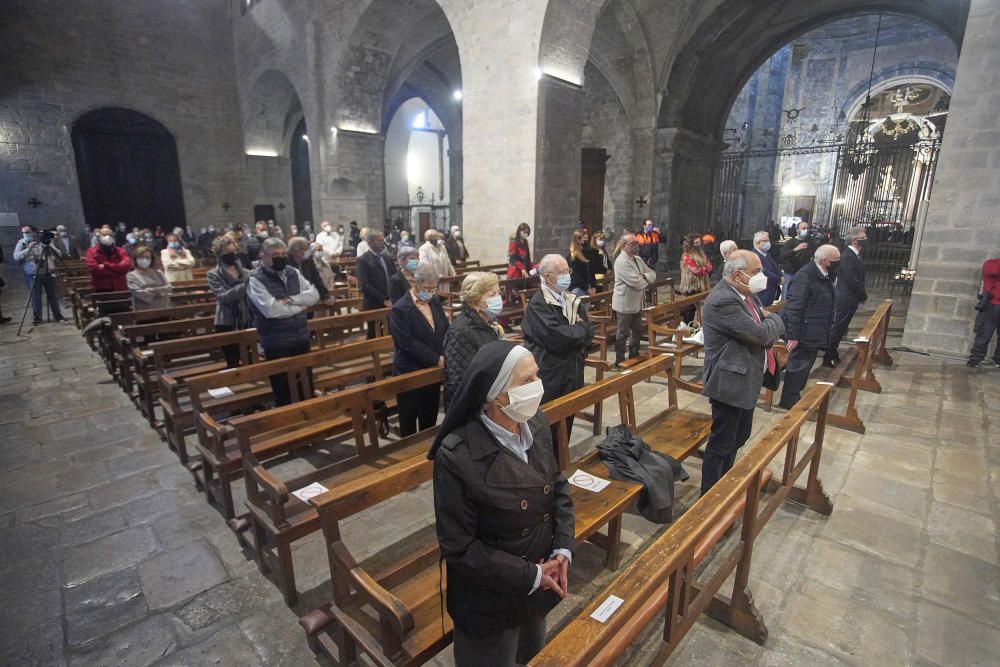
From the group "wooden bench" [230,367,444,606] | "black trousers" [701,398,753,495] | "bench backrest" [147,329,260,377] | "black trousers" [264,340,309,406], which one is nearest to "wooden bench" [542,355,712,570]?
"black trousers" [701,398,753,495]

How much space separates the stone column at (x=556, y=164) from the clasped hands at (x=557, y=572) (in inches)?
337

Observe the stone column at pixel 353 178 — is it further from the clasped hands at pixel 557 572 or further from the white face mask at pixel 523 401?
the clasped hands at pixel 557 572

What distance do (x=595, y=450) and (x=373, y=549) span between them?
1573mm

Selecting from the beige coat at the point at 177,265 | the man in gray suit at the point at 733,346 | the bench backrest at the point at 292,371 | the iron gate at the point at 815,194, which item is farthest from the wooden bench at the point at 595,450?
Result: the iron gate at the point at 815,194

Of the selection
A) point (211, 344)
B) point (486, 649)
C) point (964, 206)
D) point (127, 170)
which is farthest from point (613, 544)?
point (127, 170)

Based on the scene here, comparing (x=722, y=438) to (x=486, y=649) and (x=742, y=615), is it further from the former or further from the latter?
(x=486, y=649)

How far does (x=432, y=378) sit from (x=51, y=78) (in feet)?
66.6

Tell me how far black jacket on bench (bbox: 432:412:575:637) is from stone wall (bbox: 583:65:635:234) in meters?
15.4

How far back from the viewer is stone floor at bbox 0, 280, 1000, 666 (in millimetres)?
2428

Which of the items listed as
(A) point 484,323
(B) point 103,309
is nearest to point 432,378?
(A) point 484,323

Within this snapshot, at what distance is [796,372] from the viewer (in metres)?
5.21

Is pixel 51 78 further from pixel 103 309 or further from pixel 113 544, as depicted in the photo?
pixel 113 544

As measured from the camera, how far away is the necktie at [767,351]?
10.6 ft

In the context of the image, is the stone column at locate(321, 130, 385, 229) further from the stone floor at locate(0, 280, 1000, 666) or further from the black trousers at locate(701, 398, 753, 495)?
the black trousers at locate(701, 398, 753, 495)
